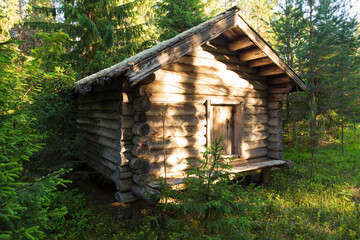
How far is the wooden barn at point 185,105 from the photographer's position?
489 cm

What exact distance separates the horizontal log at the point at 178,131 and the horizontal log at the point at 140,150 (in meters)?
0.30

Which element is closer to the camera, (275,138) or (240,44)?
(240,44)

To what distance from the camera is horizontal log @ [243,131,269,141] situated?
7.12 metres

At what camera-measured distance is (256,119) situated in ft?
24.2

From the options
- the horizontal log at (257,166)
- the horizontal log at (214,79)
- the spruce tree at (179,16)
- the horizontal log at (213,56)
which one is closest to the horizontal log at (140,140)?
the horizontal log at (214,79)

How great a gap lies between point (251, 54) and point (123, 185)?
17.5 ft

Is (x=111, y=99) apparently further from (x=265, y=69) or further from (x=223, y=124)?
(x=265, y=69)

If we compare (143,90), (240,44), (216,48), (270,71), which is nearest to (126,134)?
(143,90)

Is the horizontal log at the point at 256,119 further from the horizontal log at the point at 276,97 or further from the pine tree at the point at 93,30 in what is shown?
the pine tree at the point at 93,30

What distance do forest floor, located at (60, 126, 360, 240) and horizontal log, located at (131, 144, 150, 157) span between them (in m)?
1.66

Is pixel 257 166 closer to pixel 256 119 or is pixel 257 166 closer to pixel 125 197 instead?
pixel 256 119

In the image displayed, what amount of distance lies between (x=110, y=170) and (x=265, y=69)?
5.90 meters

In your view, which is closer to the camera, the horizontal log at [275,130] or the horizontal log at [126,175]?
the horizontal log at [126,175]

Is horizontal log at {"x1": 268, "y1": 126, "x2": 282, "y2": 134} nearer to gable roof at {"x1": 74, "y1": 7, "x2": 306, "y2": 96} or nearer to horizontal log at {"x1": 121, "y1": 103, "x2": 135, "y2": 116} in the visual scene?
gable roof at {"x1": 74, "y1": 7, "x2": 306, "y2": 96}
